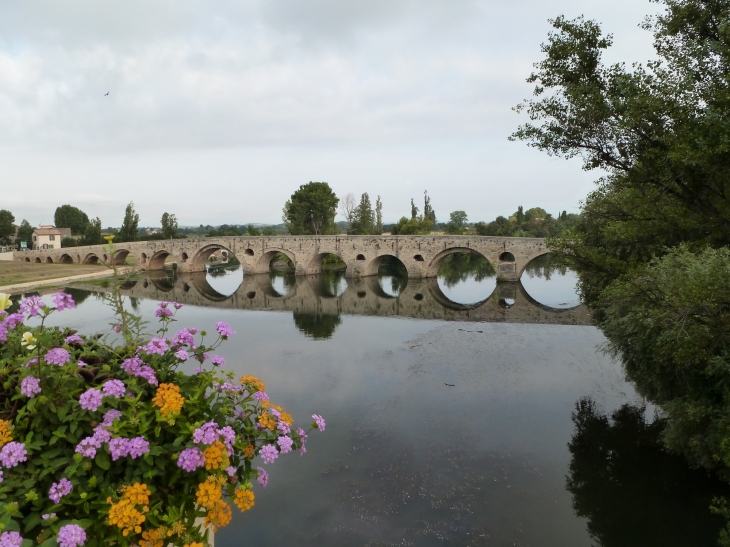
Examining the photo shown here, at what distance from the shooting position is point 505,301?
1006 inches

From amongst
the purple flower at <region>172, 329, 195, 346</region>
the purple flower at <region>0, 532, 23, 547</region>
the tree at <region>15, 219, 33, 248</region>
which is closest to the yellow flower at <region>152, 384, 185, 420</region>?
the purple flower at <region>172, 329, 195, 346</region>

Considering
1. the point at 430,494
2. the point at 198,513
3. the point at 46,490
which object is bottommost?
the point at 430,494

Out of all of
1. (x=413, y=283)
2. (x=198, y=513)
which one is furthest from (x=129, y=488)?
(x=413, y=283)

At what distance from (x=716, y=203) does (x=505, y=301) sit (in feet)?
63.7

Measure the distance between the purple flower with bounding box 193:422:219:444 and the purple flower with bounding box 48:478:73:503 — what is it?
0.57 metres

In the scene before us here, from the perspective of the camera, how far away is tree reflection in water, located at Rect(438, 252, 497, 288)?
1486 inches

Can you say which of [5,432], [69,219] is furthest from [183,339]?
[69,219]

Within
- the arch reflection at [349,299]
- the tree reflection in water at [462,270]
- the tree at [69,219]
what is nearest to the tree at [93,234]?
the tree at [69,219]

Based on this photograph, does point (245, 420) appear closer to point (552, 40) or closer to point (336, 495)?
point (336, 495)

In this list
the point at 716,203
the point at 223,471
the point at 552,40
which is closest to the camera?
the point at 223,471

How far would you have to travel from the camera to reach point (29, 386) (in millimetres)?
2227

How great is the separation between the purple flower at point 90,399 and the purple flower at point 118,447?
202 millimetres

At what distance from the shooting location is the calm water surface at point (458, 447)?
674cm

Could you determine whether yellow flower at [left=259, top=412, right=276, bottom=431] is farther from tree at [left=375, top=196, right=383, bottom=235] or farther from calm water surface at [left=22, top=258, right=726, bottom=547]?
tree at [left=375, top=196, right=383, bottom=235]
